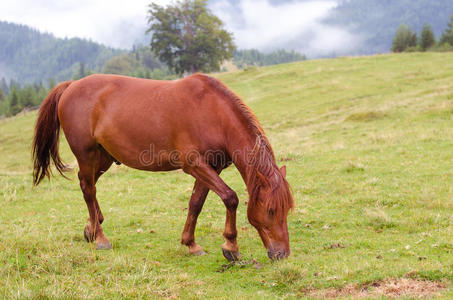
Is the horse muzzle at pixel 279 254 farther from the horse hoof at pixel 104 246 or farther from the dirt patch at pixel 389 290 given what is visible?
the horse hoof at pixel 104 246

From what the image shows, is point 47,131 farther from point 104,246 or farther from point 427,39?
point 427,39

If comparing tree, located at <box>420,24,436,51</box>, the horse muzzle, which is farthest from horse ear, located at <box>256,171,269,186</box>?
tree, located at <box>420,24,436,51</box>

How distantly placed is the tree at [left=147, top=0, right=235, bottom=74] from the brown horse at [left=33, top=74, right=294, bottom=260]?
148 ft

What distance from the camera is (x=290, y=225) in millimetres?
7039

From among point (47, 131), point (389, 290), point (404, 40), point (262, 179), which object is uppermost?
point (404, 40)

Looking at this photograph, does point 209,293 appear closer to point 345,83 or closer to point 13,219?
point 13,219

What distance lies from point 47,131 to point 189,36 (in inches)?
1798

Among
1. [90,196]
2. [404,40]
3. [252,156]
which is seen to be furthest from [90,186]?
[404,40]

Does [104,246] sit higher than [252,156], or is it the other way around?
[252,156]

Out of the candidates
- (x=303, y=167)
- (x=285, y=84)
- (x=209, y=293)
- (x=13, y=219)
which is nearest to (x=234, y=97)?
(x=209, y=293)

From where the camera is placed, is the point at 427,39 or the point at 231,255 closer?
the point at 231,255

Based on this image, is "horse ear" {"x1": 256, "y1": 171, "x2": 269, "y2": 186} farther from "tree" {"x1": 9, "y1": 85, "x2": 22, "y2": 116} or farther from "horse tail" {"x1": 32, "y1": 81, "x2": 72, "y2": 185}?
"tree" {"x1": 9, "y1": 85, "x2": 22, "y2": 116}

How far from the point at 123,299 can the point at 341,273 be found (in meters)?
2.53

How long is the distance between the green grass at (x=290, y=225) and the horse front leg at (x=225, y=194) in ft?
0.89
